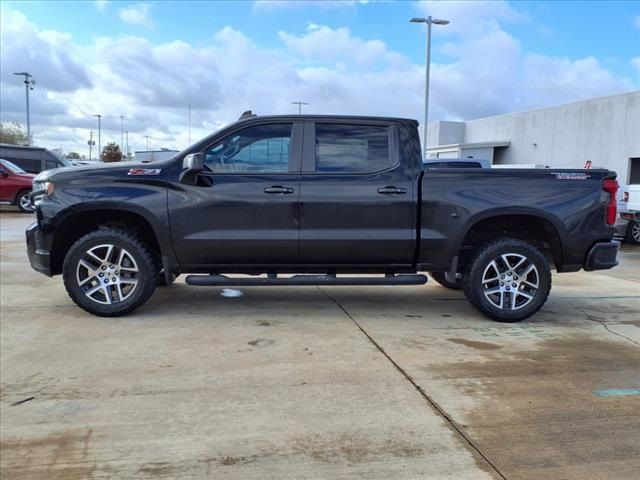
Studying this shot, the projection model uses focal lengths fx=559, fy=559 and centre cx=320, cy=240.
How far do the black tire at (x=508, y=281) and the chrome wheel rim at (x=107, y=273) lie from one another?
10.9 feet

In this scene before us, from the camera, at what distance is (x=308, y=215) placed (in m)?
5.41

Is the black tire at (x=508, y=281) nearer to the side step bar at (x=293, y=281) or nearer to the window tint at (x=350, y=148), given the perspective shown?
the side step bar at (x=293, y=281)

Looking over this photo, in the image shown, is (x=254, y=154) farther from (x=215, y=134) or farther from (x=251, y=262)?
(x=251, y=262)

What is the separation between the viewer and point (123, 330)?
5109 mm

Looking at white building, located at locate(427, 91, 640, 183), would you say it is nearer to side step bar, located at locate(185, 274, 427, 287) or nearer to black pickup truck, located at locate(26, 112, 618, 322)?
black pickup truck, located at locate(26, 112, 618, 322)

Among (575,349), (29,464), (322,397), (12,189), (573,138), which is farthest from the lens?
(573,138)

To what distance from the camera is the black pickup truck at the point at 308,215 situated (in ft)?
17.5

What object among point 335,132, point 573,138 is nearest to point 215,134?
point 335,132

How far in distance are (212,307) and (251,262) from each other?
2.80 ft

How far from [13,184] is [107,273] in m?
14.2

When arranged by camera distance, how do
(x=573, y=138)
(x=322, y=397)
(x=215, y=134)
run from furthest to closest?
(x=573, y=138), (x=215, y=134), (x=322, y=397)

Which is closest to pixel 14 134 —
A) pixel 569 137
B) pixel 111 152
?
pixel 111 152

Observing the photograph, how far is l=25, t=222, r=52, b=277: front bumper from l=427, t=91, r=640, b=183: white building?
20478mm

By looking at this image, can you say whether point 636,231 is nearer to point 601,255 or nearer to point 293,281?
point 601,255
